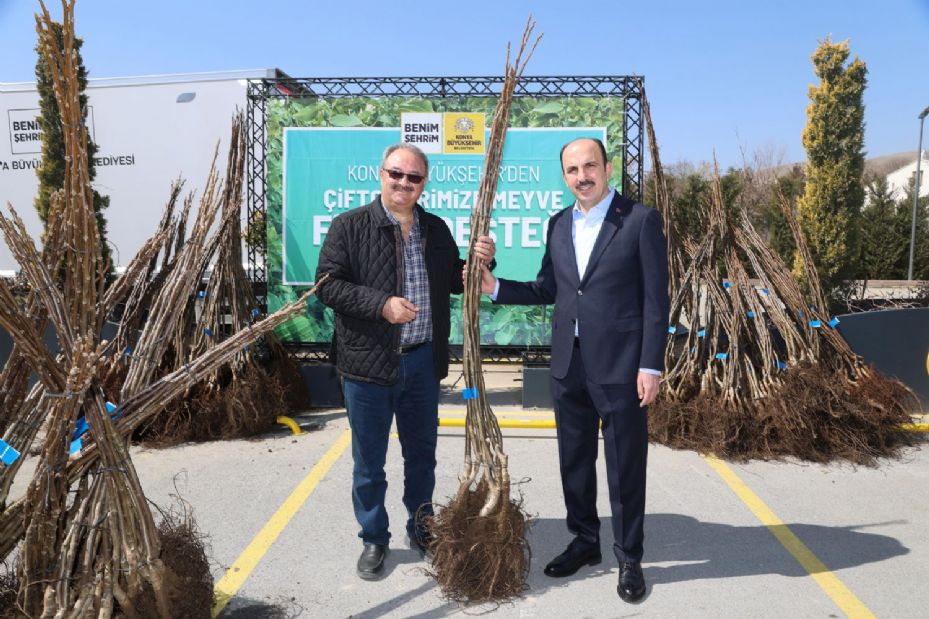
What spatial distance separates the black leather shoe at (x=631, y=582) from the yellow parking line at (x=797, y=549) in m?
0.81

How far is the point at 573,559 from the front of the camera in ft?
10.4

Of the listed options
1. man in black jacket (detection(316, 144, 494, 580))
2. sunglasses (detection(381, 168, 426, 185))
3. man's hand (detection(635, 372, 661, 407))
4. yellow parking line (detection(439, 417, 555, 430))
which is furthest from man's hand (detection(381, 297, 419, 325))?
yellow parking line (detection(439, 417, 555, 430))

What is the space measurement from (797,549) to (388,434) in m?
2.08

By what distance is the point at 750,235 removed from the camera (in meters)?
5.38

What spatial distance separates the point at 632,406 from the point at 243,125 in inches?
158

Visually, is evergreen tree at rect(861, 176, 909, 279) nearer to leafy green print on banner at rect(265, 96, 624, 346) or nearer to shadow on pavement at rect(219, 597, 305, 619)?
leafy green print on banner at rect(265, 96, 624, 346)

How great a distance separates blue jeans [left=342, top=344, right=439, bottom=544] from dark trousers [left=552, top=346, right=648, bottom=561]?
0.61 meters

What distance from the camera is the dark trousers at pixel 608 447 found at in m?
2.96

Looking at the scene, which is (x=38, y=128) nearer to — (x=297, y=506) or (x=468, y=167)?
(x=468, y=167)

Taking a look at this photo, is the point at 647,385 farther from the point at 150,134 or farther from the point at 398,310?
the point at 150,134

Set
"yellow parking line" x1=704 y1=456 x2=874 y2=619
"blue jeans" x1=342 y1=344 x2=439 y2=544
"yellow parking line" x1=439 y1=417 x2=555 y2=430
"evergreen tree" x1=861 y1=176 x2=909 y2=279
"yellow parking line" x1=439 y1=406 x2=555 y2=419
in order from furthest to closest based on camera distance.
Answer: "evergreen tree" x1=861 y1=176 x2=909 y2=279, "yellow parking line" x1=439 y1=406 x2=555 y2=419, "yellow parking line" x1=439 y1=417 x2=555 y2=430, "blue jeans" x1=342 y1=344 x2=439 y2=544, "yellow parking line" x1=704 y1=456 x2=874 y2=619

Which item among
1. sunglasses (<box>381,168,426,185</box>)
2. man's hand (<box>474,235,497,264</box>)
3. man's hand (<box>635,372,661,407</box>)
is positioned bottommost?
man's hand (<box>635,372,661,407</box>)

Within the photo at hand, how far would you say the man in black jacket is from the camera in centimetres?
303

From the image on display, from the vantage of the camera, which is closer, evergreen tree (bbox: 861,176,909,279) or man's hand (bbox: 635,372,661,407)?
man's hand (bbox: 635,372,661,407)
